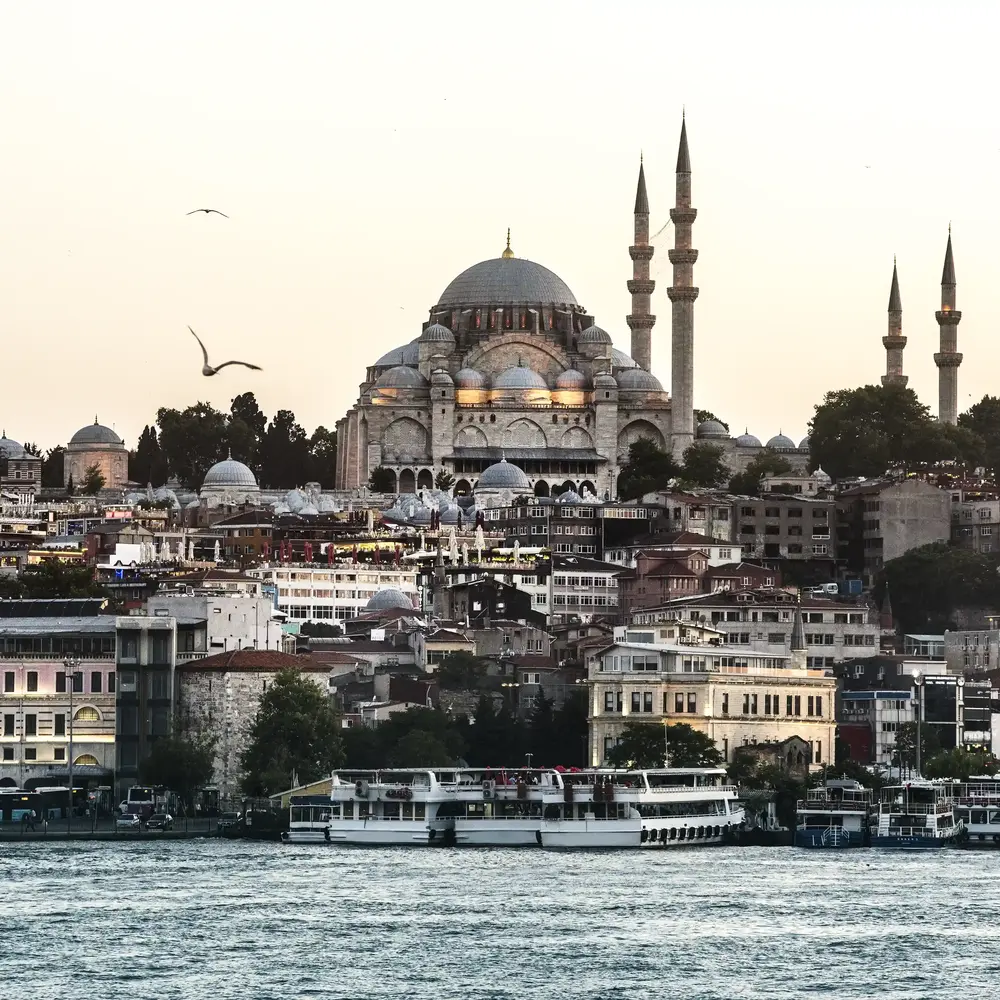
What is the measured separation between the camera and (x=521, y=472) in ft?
490

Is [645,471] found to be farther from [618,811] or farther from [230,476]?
[618,811]

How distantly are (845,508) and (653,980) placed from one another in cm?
7856

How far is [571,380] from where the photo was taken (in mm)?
162000

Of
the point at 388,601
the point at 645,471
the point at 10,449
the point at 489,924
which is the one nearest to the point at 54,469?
the point at 10,449

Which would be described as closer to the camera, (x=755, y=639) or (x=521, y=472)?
(x=755, y=639)

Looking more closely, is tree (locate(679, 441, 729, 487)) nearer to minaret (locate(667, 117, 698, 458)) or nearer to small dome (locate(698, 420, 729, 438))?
minaret (locate(667, 117, 698, 458))

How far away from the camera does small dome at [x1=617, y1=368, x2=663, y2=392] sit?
16012 cm

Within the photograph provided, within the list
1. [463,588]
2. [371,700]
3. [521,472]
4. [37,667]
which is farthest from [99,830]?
[521,472]

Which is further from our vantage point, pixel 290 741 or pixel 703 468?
pixel 703 468

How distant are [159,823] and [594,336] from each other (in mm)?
89239

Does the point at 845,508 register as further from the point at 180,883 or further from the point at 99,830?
the point at 180,883

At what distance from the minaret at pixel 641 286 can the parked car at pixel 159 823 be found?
7823 centimetres

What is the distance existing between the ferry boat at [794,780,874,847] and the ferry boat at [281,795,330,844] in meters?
10.3

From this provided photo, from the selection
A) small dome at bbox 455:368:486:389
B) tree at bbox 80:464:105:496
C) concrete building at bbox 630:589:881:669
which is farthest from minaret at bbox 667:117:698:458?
concrete building at bbox 630:589:881:669
